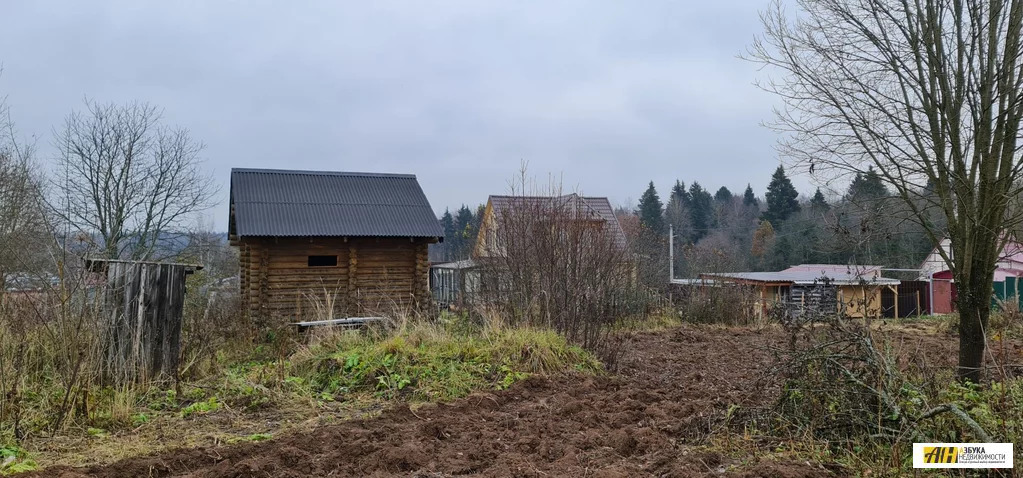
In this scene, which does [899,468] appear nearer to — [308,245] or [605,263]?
[605,263]

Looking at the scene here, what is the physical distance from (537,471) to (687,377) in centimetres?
409

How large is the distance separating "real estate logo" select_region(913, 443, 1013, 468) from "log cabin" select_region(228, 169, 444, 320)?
35.0 ft

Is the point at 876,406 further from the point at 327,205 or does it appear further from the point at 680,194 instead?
the point at 680,194

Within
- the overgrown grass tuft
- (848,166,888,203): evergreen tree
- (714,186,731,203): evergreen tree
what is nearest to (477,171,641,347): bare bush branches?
the overgrown grass tuft

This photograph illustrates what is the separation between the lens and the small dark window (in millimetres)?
14492

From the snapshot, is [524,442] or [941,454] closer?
[941,454]

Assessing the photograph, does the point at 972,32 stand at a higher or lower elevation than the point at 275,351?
higher

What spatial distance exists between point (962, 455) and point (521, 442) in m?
2.58

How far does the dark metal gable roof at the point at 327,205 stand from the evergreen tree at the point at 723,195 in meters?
56.7

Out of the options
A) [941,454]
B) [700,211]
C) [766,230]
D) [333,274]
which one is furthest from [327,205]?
[700,211]

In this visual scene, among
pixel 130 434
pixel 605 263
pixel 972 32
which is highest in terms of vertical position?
pixel 972 32

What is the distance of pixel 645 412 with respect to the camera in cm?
543

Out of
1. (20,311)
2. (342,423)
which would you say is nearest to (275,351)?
(20,311)

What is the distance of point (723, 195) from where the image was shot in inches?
2712
